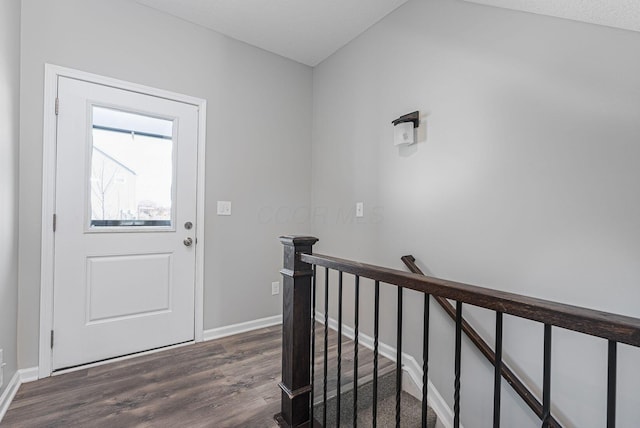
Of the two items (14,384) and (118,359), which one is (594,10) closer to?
(118,359)

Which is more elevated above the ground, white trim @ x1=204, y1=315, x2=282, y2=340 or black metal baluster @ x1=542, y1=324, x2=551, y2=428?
black metal baluster @ x1=542, y1=324, x2=551, y2=428

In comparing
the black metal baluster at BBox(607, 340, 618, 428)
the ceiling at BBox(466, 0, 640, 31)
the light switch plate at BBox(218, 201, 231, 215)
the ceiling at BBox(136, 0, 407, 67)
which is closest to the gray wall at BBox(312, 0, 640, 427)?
the ceiling at BBox(466, 0, 640, 31)

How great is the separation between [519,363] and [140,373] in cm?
231

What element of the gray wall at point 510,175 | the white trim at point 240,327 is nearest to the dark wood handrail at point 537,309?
the gray wall at point 510,175

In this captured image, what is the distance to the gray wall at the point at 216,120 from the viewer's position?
1935 mm

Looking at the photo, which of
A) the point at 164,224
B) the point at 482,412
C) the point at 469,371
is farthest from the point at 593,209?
the point at 164,224

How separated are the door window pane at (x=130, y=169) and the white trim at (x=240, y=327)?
998 mm

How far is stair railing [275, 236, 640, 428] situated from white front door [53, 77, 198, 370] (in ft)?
4.37

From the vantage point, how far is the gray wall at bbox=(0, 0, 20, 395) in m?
1.61

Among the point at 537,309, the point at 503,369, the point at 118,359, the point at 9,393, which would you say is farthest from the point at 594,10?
the point at 9,393

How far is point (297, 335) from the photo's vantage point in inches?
58.7

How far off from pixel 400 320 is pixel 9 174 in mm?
2226

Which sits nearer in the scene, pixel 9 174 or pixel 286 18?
pixel 9 174

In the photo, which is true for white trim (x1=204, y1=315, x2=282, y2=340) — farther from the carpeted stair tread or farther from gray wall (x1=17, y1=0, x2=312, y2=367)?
the carpeted stair tread
